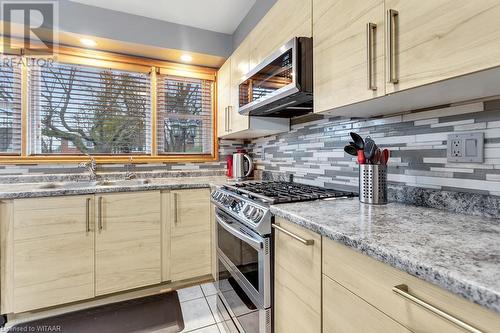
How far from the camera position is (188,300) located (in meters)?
2.05

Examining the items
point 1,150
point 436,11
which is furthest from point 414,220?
point 1,150

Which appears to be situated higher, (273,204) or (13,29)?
(13,29)

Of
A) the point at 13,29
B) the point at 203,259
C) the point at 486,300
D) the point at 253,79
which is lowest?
the point at 203,259

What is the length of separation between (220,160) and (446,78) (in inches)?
95.3

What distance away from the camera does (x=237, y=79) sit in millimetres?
2215

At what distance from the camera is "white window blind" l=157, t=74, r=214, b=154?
2785 mm

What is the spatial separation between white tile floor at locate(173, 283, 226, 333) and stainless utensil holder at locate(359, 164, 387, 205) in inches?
50.3

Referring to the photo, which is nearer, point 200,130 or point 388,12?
point 388,12

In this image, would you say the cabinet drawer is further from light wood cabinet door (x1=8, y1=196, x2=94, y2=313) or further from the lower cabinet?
light wood cabinet door (x1=8, y1=196, x2=94, y2=313)

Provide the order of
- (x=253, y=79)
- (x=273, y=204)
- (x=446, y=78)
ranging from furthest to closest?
(x=253, y=79)
(x=273, y=204)
(x=446, y=78)

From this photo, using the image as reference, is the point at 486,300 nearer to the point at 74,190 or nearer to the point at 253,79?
the point at 253,79

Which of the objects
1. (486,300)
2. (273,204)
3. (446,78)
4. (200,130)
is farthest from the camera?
(200,130)

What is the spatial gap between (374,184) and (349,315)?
0.63 metres

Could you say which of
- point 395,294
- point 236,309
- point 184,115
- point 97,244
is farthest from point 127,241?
point 395,294
